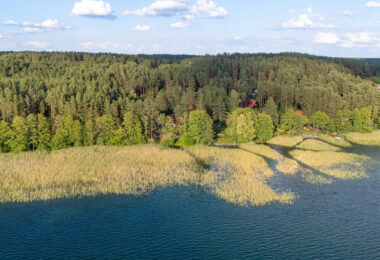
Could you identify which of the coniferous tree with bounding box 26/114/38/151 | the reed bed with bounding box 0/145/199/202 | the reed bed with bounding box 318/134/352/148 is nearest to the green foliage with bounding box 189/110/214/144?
the reed bed with bounding box 0/145/199/202

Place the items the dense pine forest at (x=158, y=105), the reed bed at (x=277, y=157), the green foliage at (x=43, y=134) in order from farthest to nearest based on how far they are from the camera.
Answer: the dense pine forest at (x=158, y=105) < the green foliage at (x=43, y=134) < the reed bed at (x=277, y=157)

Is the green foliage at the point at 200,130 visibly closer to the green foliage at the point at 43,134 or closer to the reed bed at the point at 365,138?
the green foliage at the point at 43,134

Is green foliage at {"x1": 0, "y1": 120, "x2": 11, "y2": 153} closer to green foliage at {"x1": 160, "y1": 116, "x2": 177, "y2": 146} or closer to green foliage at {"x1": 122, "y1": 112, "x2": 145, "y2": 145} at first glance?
green foliage at {"x1": 122, "y1": 112, "x2": 145, "y2": 145}

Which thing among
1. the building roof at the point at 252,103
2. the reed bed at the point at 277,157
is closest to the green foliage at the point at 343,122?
the reed bed at the point at 277,157

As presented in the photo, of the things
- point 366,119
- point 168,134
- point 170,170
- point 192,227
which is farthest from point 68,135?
point 366,119

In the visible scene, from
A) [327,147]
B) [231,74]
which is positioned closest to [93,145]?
[327,147]

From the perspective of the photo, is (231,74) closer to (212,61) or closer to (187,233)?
(212,61)
